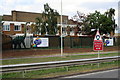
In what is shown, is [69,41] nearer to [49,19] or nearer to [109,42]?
[109,42]

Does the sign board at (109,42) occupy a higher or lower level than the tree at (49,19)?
lower

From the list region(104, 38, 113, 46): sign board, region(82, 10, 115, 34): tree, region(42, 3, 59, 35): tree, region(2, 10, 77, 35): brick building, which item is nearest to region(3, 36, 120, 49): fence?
region(104, 38, 113, 46): sign board

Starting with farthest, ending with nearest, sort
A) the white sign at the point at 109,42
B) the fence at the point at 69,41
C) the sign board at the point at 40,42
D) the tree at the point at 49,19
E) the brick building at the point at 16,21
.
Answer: the brick building at the point at 16,21 < the tree at the point at 49,19 < the white sign at the point at 109,42 < the sign board at the point at 40,42 < the fence at the point at 69,41

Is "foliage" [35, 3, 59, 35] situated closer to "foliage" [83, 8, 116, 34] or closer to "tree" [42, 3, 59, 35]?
"tree" [42, 3, 59, 35]

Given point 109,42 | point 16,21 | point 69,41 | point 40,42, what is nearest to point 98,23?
point 109,42

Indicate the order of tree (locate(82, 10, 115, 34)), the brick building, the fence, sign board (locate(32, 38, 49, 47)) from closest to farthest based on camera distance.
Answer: the fence, sign board (locate(32, 38, 49, 47)), tree (locate(82, 10, 115, 34)), the brick building

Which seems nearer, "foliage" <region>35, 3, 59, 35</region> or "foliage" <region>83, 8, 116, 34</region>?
"foliage" <region>35, 3, 59, 35</region>

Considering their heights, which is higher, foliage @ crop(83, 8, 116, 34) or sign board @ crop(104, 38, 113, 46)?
foliage @ crop(83, 8, 116, 34)

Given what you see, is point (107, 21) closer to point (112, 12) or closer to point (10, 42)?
point (112, 12)

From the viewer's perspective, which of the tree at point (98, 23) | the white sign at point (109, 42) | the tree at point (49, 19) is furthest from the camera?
the tree at point (98, 23)

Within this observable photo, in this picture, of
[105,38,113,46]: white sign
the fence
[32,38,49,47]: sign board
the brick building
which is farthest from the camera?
the brick building

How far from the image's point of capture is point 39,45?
2772cm

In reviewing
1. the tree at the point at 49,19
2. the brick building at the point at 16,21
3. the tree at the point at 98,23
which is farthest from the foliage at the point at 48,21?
Result: the brick building at the point at 16,21

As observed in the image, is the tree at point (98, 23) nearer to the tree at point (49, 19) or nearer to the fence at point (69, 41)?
the tree at point (49, 19)
